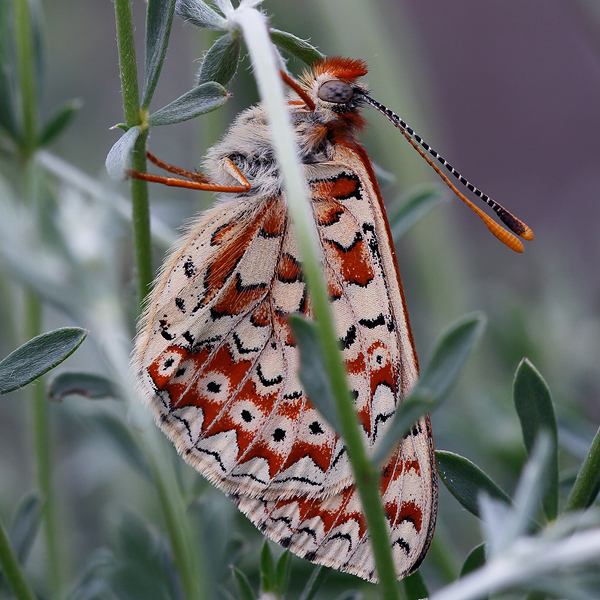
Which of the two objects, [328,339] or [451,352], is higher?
[328,339]

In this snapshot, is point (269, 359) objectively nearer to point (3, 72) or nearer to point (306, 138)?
point (306, 138)

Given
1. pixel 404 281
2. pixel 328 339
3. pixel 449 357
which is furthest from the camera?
pixel 404 281

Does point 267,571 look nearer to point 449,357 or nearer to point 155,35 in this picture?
point 449,357

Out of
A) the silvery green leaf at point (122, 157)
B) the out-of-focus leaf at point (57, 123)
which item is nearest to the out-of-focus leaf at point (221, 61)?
the silvery green leaf at point (122, 157)

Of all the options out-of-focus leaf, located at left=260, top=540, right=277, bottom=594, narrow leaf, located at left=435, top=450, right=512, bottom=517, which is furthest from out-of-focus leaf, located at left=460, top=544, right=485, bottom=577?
out-of-focus leaf, located at left=260, top=540, right=277, bottom=594

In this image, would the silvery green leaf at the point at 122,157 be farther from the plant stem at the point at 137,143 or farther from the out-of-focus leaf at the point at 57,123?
the out-of-focus leaf at the point at 57,123

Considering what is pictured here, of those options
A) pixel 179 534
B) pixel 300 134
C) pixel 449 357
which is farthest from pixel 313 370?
pixel 300 134

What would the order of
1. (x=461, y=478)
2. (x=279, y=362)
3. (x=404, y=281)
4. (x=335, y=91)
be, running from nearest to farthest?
(x=461, y=478)
(x=279, y=362)
(x=335, y=91)
(x=404, y=281)

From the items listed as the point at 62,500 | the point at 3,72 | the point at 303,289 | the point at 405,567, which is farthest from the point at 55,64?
the point at 405,567

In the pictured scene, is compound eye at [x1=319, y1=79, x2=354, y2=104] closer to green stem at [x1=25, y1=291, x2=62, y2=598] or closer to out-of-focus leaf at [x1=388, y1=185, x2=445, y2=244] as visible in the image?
out-of-focus leaf at [x1=388, y1=185, x2=445, y2=244]
